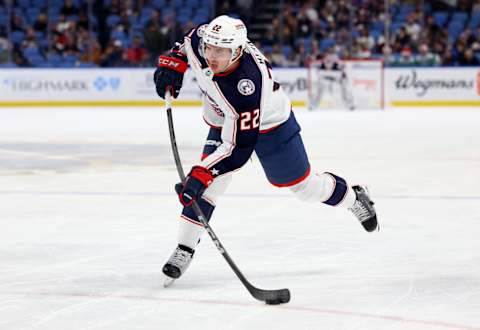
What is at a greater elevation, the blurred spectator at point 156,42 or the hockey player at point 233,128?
the hockey player at point 233,128

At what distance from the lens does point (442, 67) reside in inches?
647

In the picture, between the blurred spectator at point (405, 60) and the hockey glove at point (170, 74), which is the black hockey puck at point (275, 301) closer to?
the hockey glove at point (170, 74)

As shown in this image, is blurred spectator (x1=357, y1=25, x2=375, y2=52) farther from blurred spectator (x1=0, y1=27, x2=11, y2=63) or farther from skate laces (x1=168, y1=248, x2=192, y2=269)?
skate laces (x1=168, y1=248, x2=192, y2=269)

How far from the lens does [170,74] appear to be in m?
4.05

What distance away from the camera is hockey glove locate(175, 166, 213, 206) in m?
3.60

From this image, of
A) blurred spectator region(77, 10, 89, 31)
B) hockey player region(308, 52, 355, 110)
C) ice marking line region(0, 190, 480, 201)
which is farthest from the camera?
blurred spectator region(77, 10, 89, 31)

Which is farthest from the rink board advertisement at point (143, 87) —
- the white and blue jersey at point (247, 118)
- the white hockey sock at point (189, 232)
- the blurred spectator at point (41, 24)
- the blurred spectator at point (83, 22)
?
the white hockey sock at point (189, 232)

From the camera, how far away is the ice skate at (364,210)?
15.5 ft

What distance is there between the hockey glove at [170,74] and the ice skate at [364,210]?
1154mm

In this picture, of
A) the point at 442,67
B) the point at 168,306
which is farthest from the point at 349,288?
the point at 442,67

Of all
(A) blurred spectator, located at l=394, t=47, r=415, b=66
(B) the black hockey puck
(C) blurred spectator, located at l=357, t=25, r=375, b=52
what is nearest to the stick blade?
(B) the black hockey puck

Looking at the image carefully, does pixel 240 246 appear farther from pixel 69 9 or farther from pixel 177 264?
pixel 69 9

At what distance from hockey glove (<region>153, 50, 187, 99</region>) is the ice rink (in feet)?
2.67

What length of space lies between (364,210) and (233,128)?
127 centimetres
